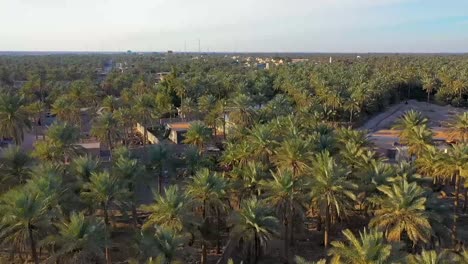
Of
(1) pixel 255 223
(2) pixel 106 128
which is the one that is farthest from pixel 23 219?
(2) pixel 106 128

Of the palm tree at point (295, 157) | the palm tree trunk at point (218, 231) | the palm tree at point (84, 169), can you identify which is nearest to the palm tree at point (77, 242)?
the palm tree at point (84, 169)

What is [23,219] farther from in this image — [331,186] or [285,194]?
[331,186]

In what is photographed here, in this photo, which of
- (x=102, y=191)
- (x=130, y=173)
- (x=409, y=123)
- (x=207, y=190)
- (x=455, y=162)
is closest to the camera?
(x=102, y=191)

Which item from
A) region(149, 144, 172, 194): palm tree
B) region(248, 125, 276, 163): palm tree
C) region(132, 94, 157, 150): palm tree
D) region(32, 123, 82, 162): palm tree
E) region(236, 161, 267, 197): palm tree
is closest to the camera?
region(236, 161, 267, 197): palm tree

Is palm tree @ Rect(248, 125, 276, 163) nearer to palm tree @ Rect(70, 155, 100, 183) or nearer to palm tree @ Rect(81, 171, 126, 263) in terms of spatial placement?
palm tree @ Rect(81, 171, 126, 263)

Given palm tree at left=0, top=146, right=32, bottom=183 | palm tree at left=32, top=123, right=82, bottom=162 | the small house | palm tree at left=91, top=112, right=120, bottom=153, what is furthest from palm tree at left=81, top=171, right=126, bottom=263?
the small house

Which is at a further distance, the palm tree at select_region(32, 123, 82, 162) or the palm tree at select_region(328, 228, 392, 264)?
the palm tree at select_region(32, 123, 82, 162)
